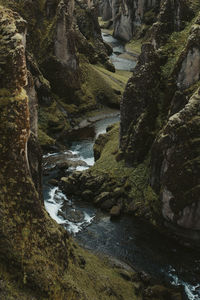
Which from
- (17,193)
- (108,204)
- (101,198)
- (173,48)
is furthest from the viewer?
(173,48)

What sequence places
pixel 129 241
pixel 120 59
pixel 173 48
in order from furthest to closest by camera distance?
pixel 120 59
pixel 173 48
pixel 129 241

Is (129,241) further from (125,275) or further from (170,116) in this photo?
(170,116)

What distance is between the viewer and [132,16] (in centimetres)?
14112

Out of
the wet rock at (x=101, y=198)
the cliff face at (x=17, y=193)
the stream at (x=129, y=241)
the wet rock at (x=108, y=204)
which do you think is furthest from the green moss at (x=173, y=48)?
the cliff face at (x=17, y=193)

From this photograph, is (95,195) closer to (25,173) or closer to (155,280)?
(155,280)

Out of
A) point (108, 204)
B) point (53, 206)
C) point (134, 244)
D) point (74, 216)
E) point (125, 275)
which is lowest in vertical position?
point (53, 206)

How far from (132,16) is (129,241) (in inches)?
4809

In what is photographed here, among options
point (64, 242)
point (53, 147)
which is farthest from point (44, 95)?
point (64, 242)

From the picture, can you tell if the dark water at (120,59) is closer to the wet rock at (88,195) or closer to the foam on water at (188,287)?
the wet rock at (88,195)

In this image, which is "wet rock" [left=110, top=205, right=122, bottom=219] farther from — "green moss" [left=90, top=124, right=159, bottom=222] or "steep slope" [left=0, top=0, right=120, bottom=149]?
"steep slope" [left=0, top=0, right=120, bottom=149]

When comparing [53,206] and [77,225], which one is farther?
[53,206]

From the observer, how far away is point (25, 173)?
2042 cm

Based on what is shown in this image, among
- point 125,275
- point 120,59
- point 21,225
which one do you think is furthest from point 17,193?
point 120,59

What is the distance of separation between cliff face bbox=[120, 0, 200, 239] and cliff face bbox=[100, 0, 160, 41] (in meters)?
88.4
